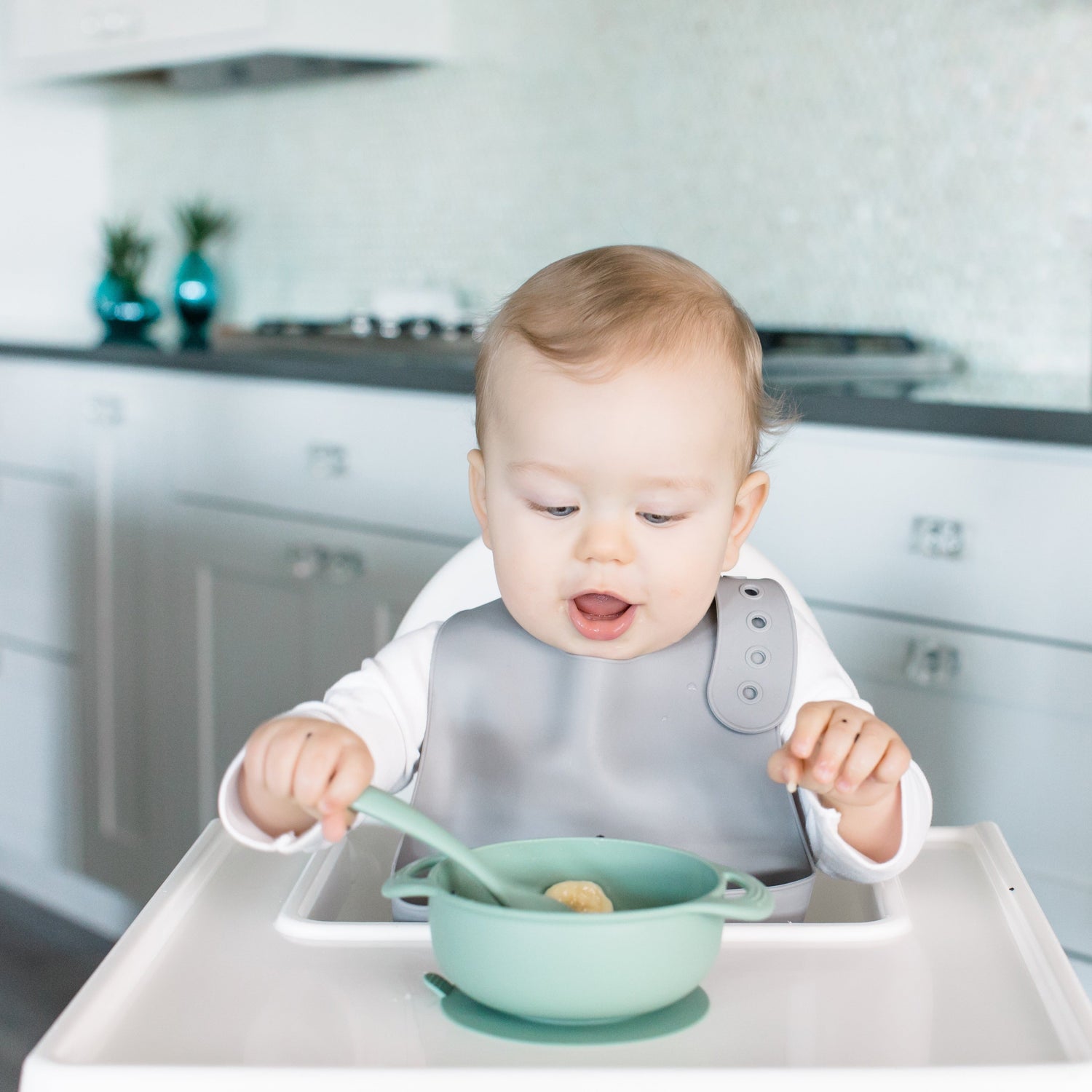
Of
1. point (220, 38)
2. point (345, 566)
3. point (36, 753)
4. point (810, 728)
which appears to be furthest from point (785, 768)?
point (220, 38)

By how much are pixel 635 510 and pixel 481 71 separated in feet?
6.64

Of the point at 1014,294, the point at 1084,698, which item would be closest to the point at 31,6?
the point at 1014,294

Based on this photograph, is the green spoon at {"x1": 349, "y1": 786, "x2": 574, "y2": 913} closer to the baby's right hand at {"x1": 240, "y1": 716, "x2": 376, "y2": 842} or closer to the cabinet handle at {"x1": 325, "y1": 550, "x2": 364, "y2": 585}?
the baby's right hand at {"x1": 240, "y1": 716, "x2": 376, "y2": 842}

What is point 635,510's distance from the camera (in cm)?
74

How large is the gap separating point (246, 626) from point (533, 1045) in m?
1.61

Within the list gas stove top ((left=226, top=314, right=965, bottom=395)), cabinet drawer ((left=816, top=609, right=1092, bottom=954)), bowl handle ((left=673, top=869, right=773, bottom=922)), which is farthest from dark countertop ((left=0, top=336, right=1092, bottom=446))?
bowl handle ((left=673, top=869, right=773, bottom=922))

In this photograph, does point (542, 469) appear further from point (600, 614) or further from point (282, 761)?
point (282, 761)

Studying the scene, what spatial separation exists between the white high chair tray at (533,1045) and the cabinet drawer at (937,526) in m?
0.64

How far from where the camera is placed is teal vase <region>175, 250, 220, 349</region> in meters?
2.82

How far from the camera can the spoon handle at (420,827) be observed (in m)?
0.58

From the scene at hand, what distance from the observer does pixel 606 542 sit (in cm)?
74

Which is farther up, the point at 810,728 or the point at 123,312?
the point at 123,312

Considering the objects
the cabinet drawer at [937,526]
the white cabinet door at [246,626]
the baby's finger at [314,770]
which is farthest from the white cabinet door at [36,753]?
the baby's finger at [314,770]

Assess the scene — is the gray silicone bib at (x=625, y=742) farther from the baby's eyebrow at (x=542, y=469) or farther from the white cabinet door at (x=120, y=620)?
the white cabinet door at (x=120, y=620)
